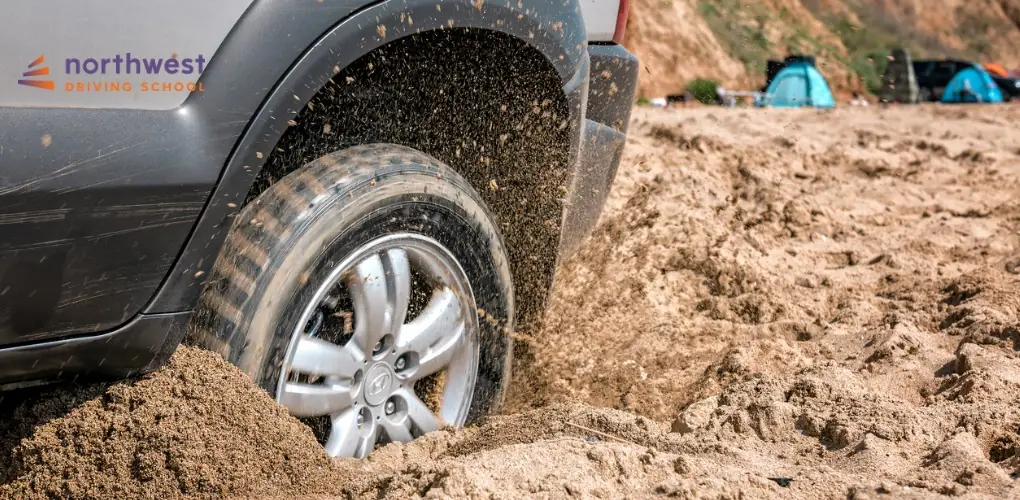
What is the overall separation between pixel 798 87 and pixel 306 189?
15.4m

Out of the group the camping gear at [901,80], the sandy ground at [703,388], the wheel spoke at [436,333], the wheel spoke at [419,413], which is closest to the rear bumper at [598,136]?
the sandy ground at [703,388]

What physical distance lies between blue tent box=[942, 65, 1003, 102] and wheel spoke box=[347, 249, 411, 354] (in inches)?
717

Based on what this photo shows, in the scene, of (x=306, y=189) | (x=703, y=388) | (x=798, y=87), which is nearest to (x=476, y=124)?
(x=306, y=189)

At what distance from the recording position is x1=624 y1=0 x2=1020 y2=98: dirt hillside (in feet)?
71.9

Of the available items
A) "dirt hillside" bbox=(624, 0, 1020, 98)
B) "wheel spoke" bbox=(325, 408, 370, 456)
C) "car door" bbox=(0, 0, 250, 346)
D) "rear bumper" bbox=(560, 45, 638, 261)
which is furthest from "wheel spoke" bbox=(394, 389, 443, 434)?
"dirt hillside" bbox=(624, 0, 1020, 98)

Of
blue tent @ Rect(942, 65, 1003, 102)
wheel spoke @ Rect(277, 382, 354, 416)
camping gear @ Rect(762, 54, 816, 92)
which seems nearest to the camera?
wheel spoke @ Rect(277, 382, 354, 416)

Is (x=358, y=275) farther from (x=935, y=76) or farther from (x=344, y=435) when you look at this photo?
(x=935, y=76)

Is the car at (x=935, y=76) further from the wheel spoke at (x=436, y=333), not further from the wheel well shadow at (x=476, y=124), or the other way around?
the wheel spoke at (x=436, y=333)

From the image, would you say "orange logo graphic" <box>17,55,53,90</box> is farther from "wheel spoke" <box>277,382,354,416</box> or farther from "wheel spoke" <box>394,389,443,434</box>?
"wheel spoke" <box>394,389,443,434</box>

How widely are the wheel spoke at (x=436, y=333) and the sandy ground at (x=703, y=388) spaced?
0.65 ft

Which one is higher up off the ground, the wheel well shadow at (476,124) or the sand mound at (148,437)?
the wheel well shadow at (476,124)

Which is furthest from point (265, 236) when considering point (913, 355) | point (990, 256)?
point (990, 256)

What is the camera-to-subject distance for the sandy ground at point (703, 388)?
188 centimetres

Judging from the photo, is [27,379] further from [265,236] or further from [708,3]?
[708,3]
